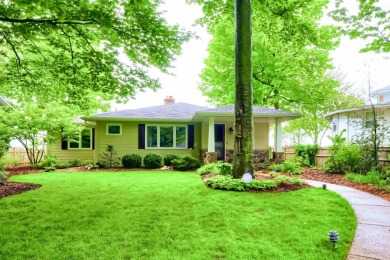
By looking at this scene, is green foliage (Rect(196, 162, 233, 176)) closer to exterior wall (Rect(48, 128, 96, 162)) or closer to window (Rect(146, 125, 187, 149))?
window (Rect(146, 125, 187, 149))

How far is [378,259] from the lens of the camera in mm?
2805

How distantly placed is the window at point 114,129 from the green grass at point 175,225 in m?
7.93

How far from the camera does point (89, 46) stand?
7066mm

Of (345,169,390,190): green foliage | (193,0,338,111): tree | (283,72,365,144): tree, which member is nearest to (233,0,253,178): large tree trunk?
(345,169,390,190): green foliage

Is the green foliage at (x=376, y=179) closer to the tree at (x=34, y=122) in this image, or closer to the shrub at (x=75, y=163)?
the tree at (x=34, y=122)

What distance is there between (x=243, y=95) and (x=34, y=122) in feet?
35.9

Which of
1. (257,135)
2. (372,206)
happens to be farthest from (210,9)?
(372,206)

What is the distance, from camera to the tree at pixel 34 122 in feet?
39.7

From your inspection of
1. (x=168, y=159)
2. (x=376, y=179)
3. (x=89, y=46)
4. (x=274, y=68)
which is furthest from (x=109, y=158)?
(x=376, y=179)

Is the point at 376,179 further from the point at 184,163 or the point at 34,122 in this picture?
the point at 34,122

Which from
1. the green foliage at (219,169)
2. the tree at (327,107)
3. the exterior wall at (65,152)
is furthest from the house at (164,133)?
the tree at (327,107)

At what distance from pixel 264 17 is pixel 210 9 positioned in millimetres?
1968

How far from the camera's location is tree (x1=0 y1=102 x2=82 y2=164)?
1211 cm

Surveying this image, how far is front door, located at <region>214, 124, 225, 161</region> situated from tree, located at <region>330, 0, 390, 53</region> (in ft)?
24.4
